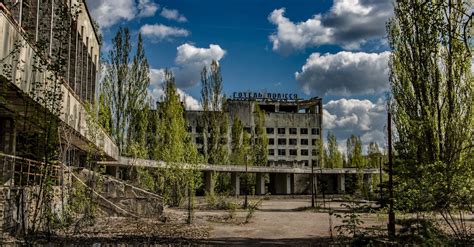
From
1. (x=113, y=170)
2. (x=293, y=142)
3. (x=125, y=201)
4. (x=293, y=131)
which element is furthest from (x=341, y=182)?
(x=125, y=201)

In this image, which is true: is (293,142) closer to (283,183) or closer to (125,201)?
(283,183)

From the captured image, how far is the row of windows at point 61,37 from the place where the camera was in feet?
30.4

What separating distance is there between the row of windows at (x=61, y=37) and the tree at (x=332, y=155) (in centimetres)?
5639

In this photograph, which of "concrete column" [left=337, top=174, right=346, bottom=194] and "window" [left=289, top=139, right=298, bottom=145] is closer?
"concrete column" [left=337, top=174, right=346, bottom=194]

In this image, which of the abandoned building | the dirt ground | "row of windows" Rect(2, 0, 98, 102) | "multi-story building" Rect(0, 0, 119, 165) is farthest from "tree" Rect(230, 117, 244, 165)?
the dirt ground

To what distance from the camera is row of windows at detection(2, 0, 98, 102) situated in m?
9.26

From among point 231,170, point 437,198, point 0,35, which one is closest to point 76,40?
point 0,35

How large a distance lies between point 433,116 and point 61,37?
43.6 ft

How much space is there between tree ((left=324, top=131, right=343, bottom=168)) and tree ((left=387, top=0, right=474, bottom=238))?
5460 cm

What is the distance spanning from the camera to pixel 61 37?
8828 millimetres

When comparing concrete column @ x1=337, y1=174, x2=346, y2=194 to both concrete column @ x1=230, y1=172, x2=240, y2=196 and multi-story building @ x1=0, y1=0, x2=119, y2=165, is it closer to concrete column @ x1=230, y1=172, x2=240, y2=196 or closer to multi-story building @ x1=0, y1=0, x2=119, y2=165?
concrete column @ x1=230, y1=172, x2=240, y2=196

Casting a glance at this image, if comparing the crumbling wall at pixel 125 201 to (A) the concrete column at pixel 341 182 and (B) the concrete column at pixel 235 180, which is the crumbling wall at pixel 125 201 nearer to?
(B) the concrete column at pixel 235 180

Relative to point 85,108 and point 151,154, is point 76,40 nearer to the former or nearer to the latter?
point 85,108

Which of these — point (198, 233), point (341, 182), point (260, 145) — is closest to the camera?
point (198, 233)
